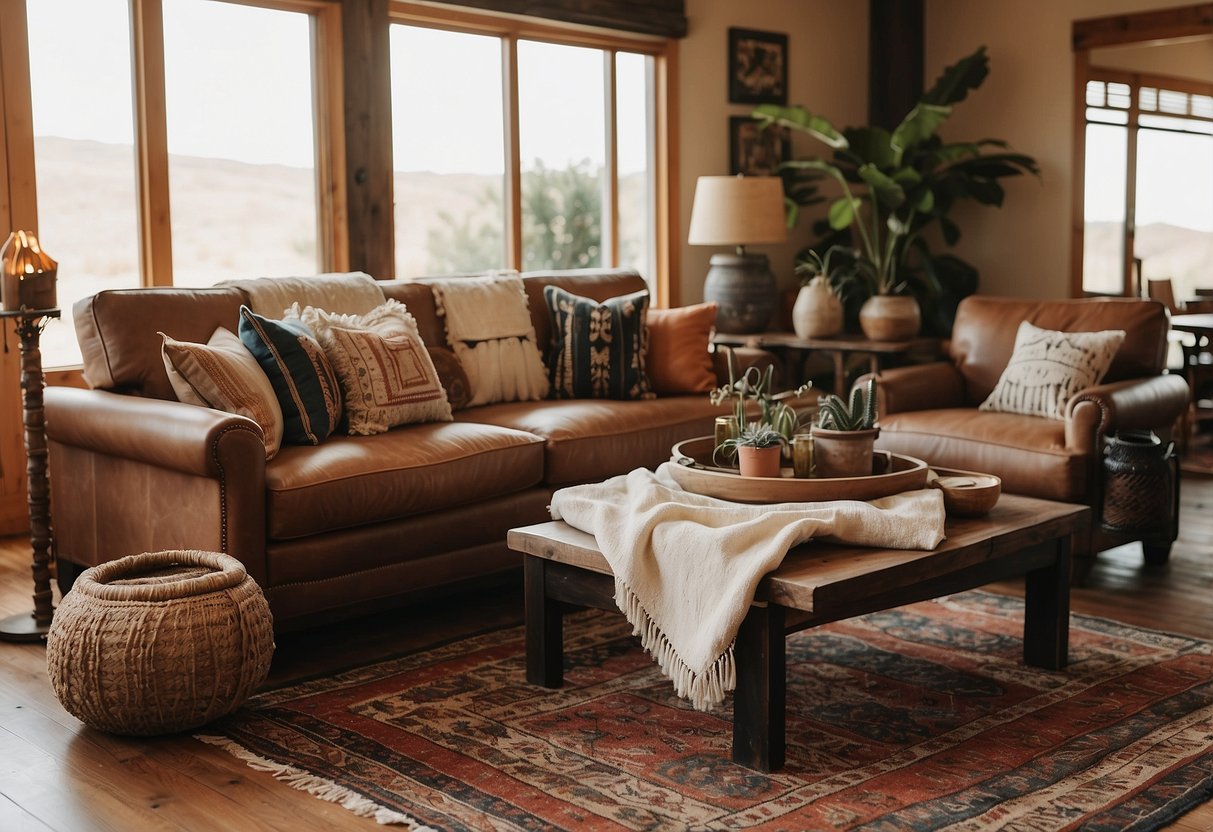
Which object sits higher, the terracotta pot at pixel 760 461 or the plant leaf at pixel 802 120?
the plant leaf at pixel 802 120

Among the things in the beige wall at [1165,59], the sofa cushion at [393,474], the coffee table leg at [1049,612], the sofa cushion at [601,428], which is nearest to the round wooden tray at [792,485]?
the coffee table leg at [1049,612]

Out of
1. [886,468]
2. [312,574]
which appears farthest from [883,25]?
[312,574]

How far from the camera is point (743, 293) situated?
591cm

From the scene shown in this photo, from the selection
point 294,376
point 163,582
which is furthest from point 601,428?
point 163,582

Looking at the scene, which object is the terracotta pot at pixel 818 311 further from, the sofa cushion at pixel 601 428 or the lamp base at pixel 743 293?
the sofa cushion at pixel 601 428

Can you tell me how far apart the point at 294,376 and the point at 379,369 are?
0.97 feet

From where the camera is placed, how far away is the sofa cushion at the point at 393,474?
10.6ft

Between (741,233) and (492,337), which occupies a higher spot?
(741,233)

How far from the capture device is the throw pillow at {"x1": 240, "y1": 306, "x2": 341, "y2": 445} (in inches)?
142

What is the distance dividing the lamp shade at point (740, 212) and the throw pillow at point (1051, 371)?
56.5 inches

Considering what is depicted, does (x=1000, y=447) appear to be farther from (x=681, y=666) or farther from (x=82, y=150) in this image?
(x=82, y=150)

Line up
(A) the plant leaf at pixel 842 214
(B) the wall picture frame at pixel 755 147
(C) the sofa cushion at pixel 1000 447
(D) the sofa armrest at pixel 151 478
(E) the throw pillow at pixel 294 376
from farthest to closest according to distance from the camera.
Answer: (B) the wall picture frame at pixel 755 147 < (A) the plant leaf at pixel 842 214 < (C) the sofa cushion at pixel 1000 447 < (E) the throw pillow at pixel 294 376 < (D) the sofa armrest at pixel 151 478

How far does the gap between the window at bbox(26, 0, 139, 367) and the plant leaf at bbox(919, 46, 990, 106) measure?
3921 millimetres

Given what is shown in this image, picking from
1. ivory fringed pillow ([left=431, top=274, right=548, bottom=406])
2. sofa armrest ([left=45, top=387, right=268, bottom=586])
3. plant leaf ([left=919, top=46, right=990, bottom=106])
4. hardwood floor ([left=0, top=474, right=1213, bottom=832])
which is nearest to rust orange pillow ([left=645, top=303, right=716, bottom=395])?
ivory fringed pillow ([left=431, top=274, right=548, bottom=406])
